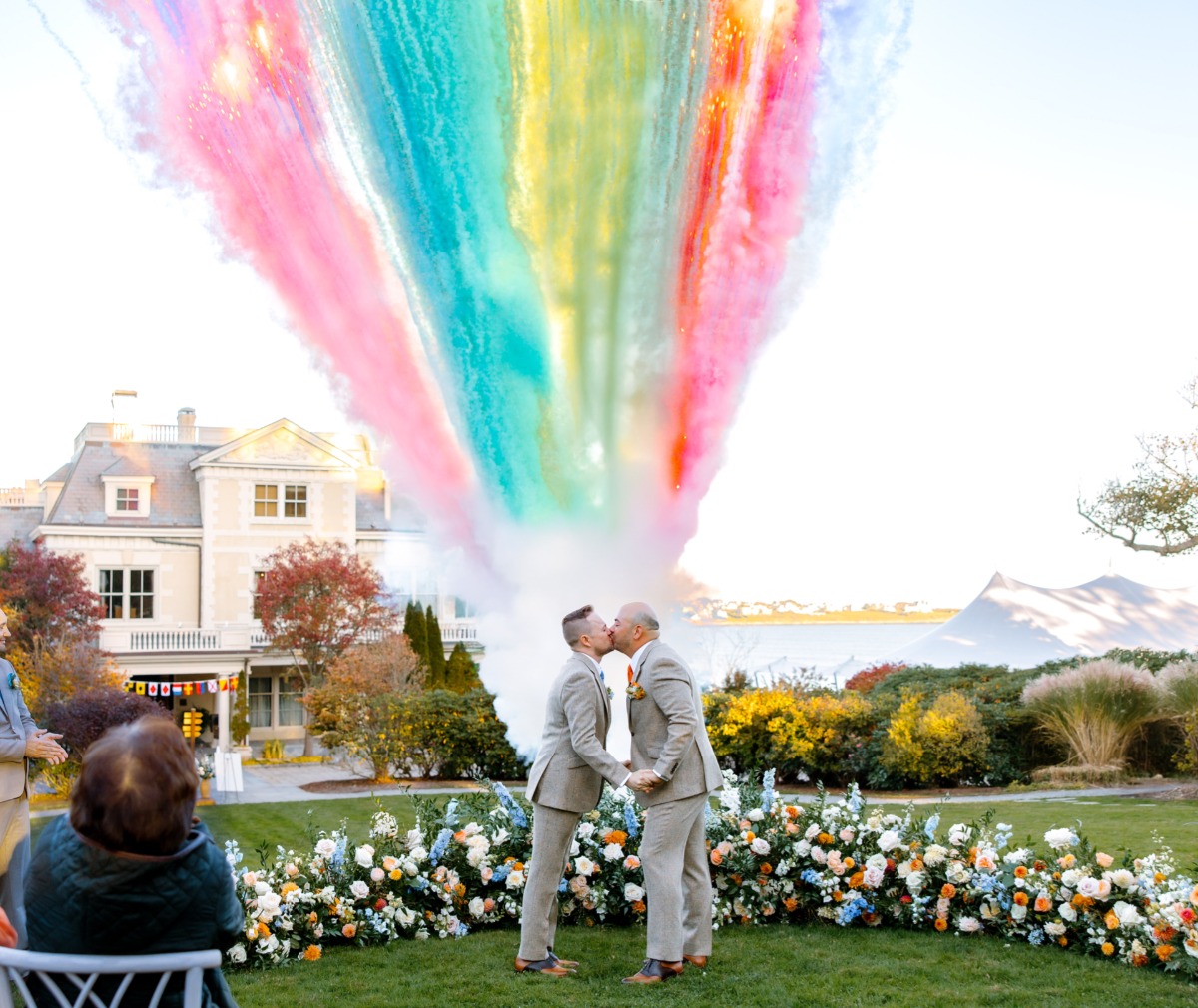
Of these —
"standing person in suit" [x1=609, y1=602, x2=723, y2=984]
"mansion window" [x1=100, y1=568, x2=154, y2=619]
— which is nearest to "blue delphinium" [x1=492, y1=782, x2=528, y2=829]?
"standing person in suit" [x1=609, y1=602, x2=723, y2=984]

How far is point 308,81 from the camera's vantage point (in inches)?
468

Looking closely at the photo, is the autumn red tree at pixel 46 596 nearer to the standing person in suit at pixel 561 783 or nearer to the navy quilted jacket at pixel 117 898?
the standing person in suit at pixel 561 783

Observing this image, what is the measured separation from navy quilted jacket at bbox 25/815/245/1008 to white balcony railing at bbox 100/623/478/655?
26530 millimetres

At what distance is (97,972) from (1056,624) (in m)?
31.4

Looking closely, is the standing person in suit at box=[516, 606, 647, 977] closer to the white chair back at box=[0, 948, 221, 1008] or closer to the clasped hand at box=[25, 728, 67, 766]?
the clasped hand at box=[25, 728, 67, 766]

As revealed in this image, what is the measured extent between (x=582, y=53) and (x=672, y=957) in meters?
9.53

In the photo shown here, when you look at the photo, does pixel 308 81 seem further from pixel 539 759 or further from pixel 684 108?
pixel 539 759

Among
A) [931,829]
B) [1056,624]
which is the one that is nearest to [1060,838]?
[931,829]

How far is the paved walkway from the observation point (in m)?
12.8

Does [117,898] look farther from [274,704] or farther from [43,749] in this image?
[274,704]

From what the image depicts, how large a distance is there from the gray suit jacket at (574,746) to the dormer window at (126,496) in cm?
2713

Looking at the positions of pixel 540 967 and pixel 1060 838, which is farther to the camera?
pixel 1060 838

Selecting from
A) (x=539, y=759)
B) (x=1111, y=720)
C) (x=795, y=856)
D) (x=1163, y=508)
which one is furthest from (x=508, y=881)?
(x=1163, y=508)

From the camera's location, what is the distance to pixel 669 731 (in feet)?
18.7
